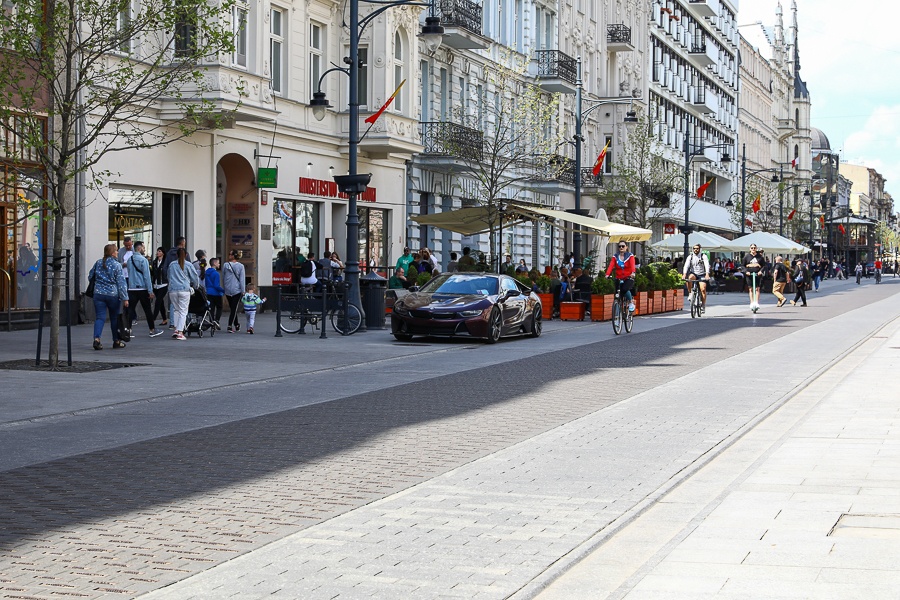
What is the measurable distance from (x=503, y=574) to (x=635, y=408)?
709 cm

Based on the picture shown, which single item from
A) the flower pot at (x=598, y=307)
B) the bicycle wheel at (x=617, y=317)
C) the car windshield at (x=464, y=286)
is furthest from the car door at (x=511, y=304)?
the flower pot at (x=598, y=307)

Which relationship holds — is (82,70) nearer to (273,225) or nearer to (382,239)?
(273,225)

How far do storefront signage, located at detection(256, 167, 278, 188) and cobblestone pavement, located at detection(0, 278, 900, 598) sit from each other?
17.5 meters

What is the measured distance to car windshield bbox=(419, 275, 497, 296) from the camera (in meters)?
23.9

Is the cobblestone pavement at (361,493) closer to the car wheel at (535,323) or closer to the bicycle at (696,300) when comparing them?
the car wheel at (535,323)

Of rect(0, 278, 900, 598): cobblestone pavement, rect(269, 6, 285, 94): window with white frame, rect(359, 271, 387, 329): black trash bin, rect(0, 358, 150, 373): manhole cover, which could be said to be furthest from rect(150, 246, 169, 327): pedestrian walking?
rect(0, 278, 900, 598): cobblestone pavement

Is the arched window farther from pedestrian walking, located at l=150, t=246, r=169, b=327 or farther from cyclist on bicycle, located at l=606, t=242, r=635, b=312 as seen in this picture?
cyclist on bicycle, located at l=606, t=242, r=635, b=312

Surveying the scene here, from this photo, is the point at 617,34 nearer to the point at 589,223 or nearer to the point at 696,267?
the point at 696,267

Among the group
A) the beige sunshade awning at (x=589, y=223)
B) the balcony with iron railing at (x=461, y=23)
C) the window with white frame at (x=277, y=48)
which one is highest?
the balcony with iron railing at (x=461, y=23)

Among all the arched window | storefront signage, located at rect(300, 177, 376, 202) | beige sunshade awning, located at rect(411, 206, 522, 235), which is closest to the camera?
beige sunshade awning, located at rect(411, 206, 522, 235)

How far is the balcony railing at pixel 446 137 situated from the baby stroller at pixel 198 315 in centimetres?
1674

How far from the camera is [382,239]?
39.2 m

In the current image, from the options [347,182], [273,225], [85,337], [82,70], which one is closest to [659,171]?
[273,225]

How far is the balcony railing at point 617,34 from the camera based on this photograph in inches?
2505
